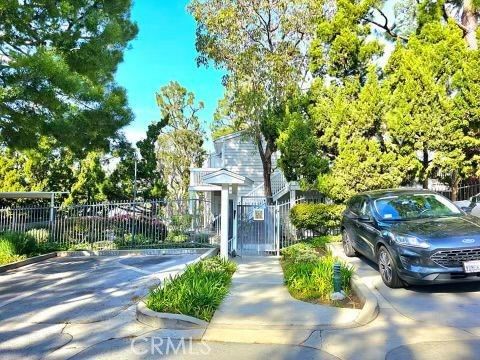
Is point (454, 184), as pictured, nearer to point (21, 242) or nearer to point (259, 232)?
point (259, 232)

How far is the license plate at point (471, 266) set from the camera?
6.13 meters

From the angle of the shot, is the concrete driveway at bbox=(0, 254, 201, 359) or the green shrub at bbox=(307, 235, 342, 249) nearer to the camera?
the concrete driveway at bbox=(0, 254, 201, 359)

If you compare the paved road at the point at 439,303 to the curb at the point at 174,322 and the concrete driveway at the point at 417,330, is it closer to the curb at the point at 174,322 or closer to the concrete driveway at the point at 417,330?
the concrete driveway at the point at 417,330

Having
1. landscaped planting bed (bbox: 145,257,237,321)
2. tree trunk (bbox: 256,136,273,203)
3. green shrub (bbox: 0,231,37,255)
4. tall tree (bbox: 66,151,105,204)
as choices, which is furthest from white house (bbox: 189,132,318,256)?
tall tree (bbox: 66,151,105,204)

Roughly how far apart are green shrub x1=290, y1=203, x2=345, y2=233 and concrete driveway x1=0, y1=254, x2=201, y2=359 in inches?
148

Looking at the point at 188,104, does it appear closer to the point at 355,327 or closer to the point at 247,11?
the point at 247,11

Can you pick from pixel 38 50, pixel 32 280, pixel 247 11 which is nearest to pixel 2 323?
pixel 32 280

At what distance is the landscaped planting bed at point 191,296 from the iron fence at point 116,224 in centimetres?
730

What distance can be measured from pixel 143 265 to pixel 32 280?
279cm

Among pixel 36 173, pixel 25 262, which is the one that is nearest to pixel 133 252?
pixel 25 262

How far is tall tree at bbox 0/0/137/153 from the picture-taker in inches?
333

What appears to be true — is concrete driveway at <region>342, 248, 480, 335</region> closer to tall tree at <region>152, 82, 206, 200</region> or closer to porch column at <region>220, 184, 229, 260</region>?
porch column at <region>220, 184, 229, 260</region>

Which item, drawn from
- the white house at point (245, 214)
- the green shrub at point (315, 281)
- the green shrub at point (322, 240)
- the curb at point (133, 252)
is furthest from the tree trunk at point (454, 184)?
the curb at point (133, 252)

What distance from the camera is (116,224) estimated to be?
14773mm
